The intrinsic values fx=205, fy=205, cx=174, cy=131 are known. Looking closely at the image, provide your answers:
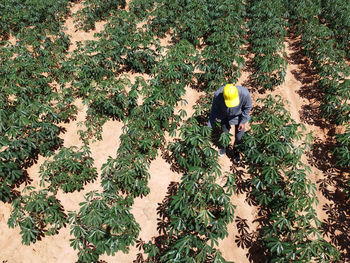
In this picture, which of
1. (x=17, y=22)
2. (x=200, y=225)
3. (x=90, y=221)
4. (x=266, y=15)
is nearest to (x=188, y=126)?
(x=200, y=225)

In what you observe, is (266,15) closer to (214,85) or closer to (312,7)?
(312,7)

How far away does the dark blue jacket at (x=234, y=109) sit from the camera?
→ 3.30m

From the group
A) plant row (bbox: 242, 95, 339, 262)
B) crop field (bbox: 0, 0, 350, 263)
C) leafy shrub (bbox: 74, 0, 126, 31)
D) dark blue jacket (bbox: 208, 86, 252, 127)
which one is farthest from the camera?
leafy shrub (bbox: 74, 0, 126, 31)

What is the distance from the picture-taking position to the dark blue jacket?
330 centimetres

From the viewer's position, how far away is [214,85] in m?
5.13

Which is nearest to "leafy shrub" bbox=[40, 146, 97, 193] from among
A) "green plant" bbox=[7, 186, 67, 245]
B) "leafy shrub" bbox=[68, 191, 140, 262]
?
"green plant" bbox=[7, 186, 67, 245]

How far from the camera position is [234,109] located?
134 inches

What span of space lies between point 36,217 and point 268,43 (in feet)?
22.6

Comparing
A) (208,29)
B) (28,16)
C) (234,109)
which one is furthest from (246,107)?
(28,16)

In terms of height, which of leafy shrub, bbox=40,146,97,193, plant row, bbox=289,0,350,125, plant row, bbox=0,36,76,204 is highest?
plant row, bbox=289,0,350,125

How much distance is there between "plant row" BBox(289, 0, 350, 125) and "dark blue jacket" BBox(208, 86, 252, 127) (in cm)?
Answer: 232

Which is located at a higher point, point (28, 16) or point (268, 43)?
point (268, 43)

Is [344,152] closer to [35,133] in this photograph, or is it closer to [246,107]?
[246,107]

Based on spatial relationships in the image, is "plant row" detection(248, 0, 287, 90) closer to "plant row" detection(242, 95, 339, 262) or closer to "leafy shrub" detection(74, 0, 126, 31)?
"plant row" detection(242, 95, 339, 262)
